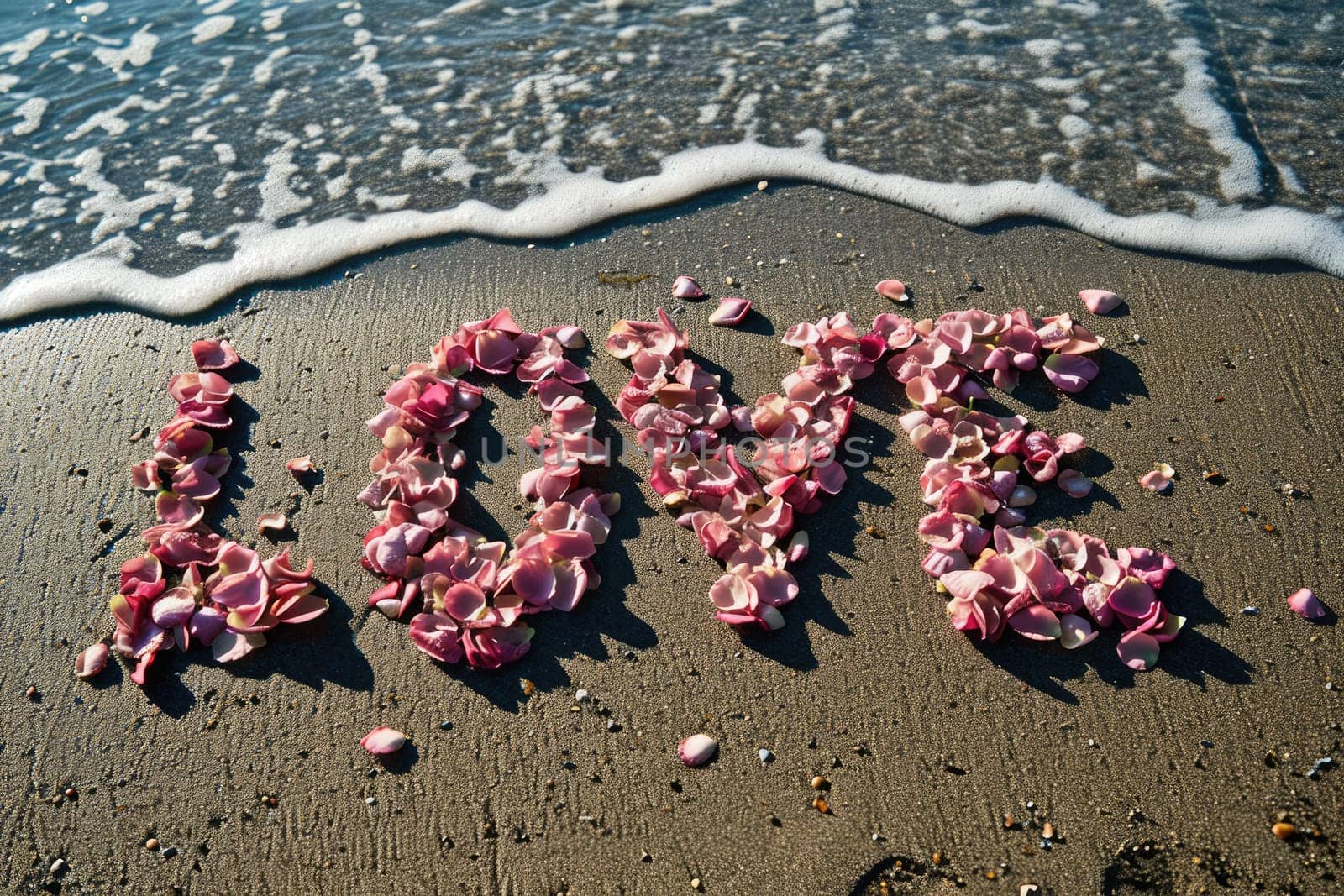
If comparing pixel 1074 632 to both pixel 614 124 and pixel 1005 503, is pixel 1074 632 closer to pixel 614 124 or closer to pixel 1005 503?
pixel 1005 503

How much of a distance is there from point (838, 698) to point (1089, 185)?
278 centimetres

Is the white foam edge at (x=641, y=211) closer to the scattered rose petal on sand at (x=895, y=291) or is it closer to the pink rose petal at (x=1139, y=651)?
the scattered rose petal on sand at (x=895, y=291)

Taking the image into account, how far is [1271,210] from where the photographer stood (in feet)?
12.6

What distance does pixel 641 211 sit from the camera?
4074 mm

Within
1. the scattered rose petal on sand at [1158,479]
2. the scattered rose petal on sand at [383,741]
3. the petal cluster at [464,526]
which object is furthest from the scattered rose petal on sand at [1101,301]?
the scattered rose petal on sand at [383,741]

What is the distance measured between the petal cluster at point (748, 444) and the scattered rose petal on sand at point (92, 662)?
1.69m

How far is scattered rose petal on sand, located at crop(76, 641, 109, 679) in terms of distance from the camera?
8.68 feet

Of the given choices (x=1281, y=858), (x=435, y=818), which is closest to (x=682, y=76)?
(x=435, y=818)

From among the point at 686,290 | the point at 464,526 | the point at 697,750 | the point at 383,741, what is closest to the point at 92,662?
the point at 383,741

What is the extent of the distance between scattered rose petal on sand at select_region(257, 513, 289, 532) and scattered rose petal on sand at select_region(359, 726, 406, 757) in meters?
0.84

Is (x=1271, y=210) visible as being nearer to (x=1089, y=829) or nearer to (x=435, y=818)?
(x=1089, y=829)

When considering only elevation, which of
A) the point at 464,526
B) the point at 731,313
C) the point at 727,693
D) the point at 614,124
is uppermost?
the point at 614,124

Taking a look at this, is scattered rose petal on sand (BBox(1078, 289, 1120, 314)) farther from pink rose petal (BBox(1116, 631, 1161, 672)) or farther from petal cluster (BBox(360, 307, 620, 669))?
petal cluster (BBox(360, 307, 620, 669))

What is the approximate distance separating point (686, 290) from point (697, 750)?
1.86 m
